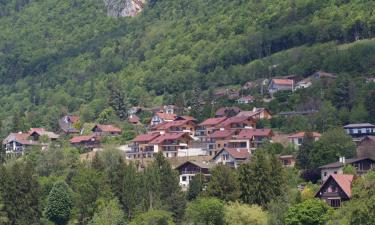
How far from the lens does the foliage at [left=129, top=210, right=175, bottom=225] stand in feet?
198

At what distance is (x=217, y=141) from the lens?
86.4 meters

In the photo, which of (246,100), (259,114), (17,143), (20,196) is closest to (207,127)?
(259,114)

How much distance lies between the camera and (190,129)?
95.9 meters

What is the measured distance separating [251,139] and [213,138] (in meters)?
4.26

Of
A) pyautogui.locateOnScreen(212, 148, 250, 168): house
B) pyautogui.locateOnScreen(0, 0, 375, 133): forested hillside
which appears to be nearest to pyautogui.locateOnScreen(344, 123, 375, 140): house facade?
pyautogui.locateOnScreen(212, 148, 250, 168): house

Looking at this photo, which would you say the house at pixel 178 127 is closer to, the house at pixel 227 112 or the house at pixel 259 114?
the house at pixel 227 112

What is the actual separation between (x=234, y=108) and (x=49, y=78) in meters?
58.0

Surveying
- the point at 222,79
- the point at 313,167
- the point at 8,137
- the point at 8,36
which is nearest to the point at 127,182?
the point at 313,167

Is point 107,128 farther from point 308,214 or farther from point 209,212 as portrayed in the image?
point 308,214

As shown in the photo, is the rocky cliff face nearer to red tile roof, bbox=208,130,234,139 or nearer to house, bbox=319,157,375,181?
red tile roof, bbox=208,130,234,139

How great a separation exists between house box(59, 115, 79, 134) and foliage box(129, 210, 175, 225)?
46.0m

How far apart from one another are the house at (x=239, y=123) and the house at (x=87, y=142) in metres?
13.2

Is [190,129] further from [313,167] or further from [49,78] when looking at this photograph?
[49,78]

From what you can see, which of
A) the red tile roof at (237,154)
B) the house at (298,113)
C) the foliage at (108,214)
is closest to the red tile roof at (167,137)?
the red tile roof at (237,154)
